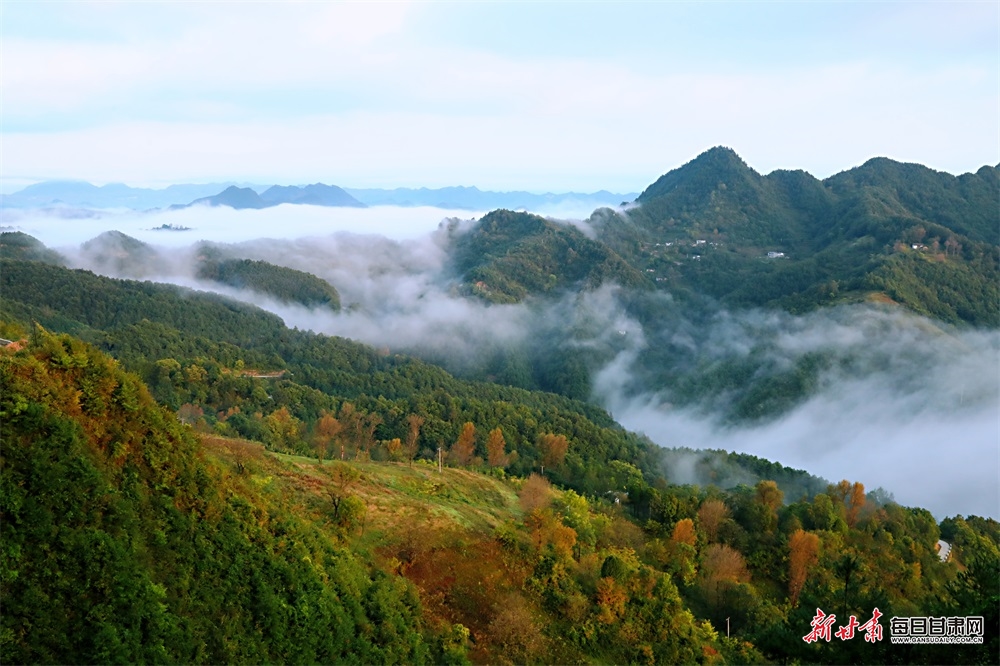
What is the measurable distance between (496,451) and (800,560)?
30.6 metres

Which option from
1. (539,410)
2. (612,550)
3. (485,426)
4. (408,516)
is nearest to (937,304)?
(539,410)

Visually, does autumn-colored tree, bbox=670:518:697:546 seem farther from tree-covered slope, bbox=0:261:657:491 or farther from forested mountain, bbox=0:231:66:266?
forested mountain, bbox=0:231:66:266

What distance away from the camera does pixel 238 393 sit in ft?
244

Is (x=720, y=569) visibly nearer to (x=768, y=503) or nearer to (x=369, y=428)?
(x=768, y=503)

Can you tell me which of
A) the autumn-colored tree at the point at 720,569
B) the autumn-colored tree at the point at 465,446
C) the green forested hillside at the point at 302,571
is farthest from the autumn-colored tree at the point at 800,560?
the autumn-colored tree at the point at 465,446

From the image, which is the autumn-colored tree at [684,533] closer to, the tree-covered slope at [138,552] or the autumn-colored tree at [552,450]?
the autumn-colored tree at [552,450]

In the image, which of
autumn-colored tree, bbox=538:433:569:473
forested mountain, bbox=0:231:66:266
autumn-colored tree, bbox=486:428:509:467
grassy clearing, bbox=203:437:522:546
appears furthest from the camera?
forested mountain, bbox=0:231:66:266

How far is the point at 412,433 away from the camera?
214 feet

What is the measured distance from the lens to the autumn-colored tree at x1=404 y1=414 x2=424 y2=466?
59.8m

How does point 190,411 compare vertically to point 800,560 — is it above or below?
above

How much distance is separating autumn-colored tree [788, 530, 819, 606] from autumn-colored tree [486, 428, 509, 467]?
28.2 meters

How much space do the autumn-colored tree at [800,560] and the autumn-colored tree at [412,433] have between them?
32.6m
